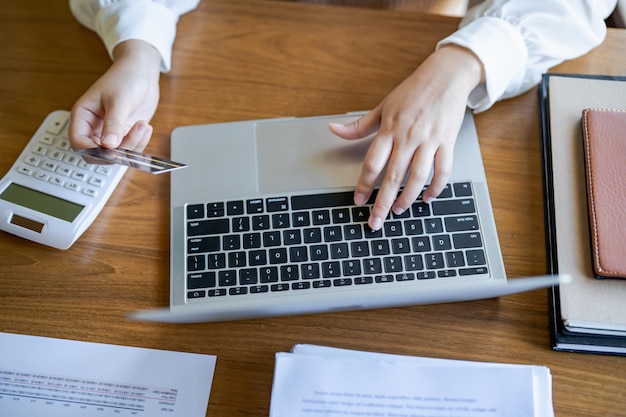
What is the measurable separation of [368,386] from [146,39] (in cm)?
50

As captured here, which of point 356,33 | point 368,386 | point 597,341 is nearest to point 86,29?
point 356,33

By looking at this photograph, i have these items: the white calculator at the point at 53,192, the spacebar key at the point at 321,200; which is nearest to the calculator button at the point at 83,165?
the white calculator at the point at 53,192

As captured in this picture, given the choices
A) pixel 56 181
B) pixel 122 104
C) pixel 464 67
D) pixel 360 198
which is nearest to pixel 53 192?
pixel 56 181

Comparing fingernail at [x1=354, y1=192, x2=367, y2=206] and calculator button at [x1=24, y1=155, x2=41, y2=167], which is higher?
fingernail at [x1=354, y1=192, x2=367, y2=206]

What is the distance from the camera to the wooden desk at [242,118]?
0.51 meters

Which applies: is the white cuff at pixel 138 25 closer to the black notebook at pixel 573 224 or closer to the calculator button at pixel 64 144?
the calculator button at pixel 64 144

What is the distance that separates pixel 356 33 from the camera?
2.27ft

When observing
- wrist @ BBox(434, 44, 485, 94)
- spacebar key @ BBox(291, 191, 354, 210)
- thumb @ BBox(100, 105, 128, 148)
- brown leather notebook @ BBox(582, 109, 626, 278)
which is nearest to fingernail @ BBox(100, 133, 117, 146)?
thumb @ BBox(100, 105, 128, 148)

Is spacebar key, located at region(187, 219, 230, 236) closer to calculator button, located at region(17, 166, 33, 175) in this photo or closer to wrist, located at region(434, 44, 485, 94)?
calculator button, located at region(17, 166, 33, 175)

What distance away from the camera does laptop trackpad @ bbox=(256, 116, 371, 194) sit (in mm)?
577

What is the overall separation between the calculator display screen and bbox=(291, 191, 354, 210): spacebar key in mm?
249

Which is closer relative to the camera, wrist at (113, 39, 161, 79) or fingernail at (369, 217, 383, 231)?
fingernail at (369, 217, 383, 231)

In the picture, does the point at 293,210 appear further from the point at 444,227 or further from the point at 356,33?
the point at 356,33

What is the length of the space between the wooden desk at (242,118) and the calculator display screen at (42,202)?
3 cm
